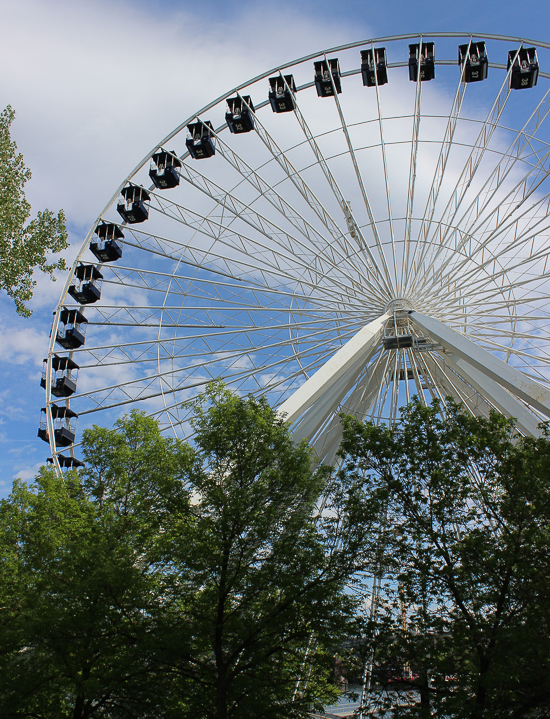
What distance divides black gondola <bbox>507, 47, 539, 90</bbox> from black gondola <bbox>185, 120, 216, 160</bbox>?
12368mm

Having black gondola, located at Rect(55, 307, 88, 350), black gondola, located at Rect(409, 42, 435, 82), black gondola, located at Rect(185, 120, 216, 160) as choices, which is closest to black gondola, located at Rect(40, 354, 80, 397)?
black gondola, located at Rect(55, 307, 88, 350)

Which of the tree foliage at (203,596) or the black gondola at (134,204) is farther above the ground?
the black gondola at (134,204)

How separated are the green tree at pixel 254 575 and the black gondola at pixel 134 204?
15068 millimetres

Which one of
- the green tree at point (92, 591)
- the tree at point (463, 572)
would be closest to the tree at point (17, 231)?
the green tree at point (92, 591)

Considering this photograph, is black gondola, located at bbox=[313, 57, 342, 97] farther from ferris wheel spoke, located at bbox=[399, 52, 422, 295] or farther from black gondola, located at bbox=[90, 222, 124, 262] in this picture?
black gondola, located at bbox=[90, 222, 124, 262]

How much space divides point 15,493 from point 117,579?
7523 mm

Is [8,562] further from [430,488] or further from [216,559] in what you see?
[430,488]

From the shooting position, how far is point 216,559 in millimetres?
11609

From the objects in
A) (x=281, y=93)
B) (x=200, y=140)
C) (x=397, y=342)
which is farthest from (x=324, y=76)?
(x=397, y=342)

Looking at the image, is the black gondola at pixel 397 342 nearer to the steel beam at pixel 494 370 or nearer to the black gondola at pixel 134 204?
the steel beam at pixel 494 370

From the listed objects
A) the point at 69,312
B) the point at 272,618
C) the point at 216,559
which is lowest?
the point at 272,618

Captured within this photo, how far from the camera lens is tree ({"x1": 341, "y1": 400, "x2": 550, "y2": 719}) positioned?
9.80m

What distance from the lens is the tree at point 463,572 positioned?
9.80 m

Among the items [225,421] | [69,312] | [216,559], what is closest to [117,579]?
[216,559]
